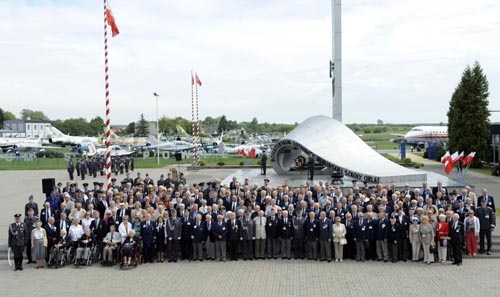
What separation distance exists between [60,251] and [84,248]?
2.02 ft

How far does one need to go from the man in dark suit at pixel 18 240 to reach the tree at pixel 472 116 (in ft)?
110

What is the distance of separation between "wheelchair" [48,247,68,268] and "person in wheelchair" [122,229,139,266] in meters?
1.60

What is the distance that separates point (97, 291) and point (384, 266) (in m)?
6.74

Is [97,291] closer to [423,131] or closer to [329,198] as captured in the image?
[329,198]

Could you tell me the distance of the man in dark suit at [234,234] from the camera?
12.9 meters

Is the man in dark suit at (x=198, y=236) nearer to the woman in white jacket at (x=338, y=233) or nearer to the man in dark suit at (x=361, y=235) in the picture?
the woman in white jacket at (x=338, y=233)

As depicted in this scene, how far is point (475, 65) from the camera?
126ft

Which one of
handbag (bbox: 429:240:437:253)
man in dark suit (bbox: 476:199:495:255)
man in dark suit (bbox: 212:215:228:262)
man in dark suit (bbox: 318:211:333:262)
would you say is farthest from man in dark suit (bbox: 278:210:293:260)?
man in dark suit (bbox: 476:199:495:255)

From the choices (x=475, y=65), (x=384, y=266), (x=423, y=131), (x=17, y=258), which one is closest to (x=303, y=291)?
(x=384, y=266)

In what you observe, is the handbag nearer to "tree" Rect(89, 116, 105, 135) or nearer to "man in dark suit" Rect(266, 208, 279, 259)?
"man in dark suit" Rect(266, 208, 279, 259)

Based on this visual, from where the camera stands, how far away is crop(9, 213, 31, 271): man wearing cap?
12.5 meters

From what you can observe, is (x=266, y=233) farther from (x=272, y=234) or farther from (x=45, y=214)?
(x=45, y=214)

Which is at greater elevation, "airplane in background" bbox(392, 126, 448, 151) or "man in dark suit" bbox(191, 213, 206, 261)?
"airplane in background" bbox(392, 126, 448, 151)

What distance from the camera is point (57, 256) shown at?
1266cm
